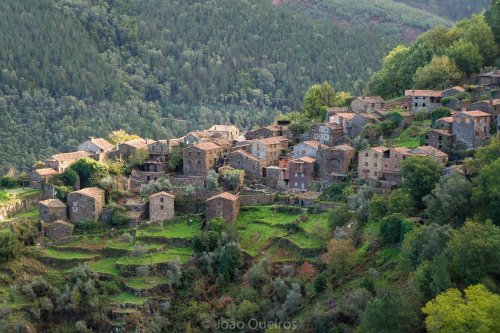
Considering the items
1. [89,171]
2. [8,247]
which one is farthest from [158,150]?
[8,247]

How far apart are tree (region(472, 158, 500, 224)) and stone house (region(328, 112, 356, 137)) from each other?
16917 mm

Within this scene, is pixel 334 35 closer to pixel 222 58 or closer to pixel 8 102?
pixel 222 58

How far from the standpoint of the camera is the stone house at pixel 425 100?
70250mm

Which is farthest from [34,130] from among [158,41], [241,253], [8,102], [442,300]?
[442,300]

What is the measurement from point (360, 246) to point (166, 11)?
290ft

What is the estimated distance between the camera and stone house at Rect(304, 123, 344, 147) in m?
69.2

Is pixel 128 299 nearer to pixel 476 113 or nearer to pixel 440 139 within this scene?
pixel 440 139

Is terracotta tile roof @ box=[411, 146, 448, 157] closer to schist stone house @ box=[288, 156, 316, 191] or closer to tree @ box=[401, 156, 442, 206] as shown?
tree @ box=[401, 156, 442, 206]

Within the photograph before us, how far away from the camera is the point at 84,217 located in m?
64.4

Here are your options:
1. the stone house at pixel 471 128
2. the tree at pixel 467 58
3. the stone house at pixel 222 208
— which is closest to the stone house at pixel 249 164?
the stone house at pixel 222 208

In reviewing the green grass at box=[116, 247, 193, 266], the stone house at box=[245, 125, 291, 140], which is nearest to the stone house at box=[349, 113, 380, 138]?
the stone house at box=[245, 125, 291, 140]

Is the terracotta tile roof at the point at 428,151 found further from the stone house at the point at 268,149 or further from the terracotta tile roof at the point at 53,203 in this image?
the terracotta tile roof at the point at 53,203

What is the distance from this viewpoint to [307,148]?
222 ft

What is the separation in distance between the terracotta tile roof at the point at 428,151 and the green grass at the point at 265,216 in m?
7.95
